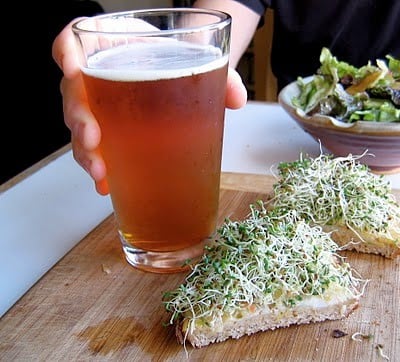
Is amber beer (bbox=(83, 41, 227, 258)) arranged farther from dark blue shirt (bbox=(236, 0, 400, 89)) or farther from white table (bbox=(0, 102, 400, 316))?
dark blue shirt (bbox=(236, 0, 400, 89))

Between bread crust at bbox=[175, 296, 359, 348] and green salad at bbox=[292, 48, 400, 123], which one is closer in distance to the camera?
bread crust at bbox=[175, 296, 359, 348]

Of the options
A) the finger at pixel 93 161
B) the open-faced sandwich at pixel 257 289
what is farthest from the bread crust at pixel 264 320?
the finger at pixel 93 161

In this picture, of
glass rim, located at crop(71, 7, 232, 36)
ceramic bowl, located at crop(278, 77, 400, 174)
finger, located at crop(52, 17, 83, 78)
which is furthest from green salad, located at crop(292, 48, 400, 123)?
finger, located at crop(52, 17, 83, 78)

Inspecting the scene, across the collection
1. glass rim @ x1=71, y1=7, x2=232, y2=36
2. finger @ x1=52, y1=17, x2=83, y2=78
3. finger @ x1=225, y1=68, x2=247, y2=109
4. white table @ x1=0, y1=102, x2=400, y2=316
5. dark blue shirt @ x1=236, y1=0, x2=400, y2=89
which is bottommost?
white table @ x1=0, y1=102, x2=400, y2=316

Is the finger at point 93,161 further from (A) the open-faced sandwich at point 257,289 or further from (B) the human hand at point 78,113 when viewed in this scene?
(A) the open-faced sandwich at point 257,289

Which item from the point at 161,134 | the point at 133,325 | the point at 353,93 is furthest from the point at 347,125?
the point at 133,325

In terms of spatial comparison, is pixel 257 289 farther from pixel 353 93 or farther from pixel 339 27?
pixel 339 27

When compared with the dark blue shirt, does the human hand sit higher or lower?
higher

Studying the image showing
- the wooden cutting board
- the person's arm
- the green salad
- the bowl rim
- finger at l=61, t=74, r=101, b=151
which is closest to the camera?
the wooden cutting board
